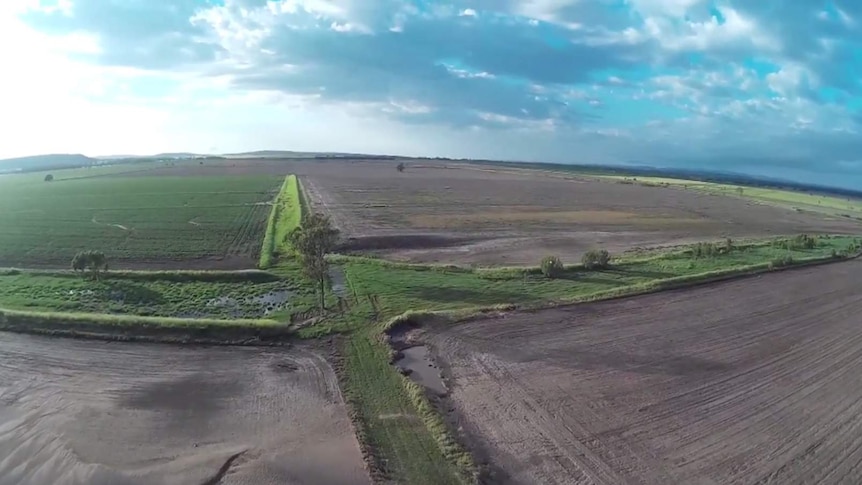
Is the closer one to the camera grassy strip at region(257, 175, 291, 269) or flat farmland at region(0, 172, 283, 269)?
grassy strip at region(257, 175, 291, 269)

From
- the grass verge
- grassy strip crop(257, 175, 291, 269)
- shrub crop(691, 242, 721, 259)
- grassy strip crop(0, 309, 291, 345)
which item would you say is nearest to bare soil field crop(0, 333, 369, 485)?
grassy strip crop(0, 309, 291, 345)

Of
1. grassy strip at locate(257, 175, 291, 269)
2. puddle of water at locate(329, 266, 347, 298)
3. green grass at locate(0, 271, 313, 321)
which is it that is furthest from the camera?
grassy strip at locate(257, 175, 291, 269)

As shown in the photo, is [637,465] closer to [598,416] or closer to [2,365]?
[598,416]

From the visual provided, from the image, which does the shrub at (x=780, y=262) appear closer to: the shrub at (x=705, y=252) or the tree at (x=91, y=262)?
the shrub at (x=705, y=252)

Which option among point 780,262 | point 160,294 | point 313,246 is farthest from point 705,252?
point 160,294

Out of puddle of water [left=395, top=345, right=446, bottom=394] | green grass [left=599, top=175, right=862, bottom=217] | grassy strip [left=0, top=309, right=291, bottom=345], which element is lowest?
puddle of water [left=395, top=345, right=446, bottom=394]

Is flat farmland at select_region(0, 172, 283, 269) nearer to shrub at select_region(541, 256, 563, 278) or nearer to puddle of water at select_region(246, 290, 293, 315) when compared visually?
puddle of water at select_region(246, 290, 293, 315)

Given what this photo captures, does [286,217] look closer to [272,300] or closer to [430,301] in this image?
[272,300]
